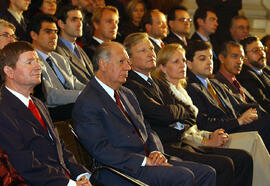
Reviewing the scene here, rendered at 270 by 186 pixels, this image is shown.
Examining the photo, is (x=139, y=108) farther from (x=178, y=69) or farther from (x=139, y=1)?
(x=139, y=1)

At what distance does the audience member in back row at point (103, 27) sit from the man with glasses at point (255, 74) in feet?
5.83

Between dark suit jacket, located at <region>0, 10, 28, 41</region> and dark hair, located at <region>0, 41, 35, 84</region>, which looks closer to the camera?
dark hair, located at <region>0, 41, 35, 84</region>

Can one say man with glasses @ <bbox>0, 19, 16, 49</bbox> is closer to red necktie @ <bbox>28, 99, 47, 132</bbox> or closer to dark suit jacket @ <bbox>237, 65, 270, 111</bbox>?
red necktie @ <bbox>28, 99, 47, 132</bbox>

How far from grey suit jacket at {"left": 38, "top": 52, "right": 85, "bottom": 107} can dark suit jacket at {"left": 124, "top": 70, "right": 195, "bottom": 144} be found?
629 millimetres

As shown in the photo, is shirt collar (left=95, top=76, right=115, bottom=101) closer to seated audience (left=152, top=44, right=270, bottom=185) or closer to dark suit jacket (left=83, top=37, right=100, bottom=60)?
seated audience (left=152, top=44, right=270, bottom=185)

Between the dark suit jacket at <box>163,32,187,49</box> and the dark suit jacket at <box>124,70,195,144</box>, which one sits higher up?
the dark suit jacket at <box>163,32,187,49</box>

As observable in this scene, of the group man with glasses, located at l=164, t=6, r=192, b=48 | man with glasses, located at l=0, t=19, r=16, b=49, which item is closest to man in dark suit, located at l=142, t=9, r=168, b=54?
man with glasses, located at l=164, t=6, r=192, b=48

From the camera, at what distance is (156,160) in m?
3.48

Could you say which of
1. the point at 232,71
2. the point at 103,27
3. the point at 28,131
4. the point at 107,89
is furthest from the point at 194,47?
the point at 28,131

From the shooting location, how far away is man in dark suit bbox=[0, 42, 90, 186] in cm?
285

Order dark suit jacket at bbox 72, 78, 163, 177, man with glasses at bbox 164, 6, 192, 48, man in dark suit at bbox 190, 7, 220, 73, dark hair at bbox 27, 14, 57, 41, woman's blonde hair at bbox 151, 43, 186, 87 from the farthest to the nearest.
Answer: man in dark suit at bbox 190, 7, 220, 73 → man with glasses at bbox 164, 6, 192, 48 → dark hair at bbox 27, 14, 57, 41 → woman's blonde hair at bbox 151, 43, 186, 87 → dark suit jacket at bbox 72, 78, 163, 177

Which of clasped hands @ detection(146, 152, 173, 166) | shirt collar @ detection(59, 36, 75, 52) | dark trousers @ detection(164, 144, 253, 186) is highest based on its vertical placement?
shirt collar @ detection(59, 36, 75, 52)

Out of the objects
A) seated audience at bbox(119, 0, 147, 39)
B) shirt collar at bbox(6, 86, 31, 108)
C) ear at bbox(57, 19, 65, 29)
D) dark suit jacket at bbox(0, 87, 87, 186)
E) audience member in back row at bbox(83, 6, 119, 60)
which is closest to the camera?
dark suit jacket at bbox(0, 87, 87, 186)

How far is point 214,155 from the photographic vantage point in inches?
156
